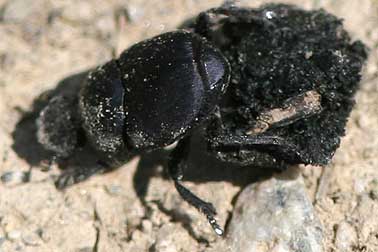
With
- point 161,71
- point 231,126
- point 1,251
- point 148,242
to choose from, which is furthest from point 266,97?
point 1,251

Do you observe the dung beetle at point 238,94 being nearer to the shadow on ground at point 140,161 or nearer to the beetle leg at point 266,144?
the beetle leg at point 266,144

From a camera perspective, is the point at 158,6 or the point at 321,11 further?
the point at 158,6

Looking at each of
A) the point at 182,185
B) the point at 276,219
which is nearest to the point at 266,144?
the point at 276,219

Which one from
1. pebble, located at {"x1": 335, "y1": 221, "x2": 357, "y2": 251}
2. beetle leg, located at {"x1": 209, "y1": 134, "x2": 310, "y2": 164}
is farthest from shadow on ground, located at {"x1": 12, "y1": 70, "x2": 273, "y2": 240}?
pebble, located at {"x1": 335, "y1": 221, "x2": 357, "y2": 251}

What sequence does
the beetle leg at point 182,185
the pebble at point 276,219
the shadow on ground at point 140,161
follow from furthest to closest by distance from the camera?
the shadow on ground at point 140,161
the beetle leg at point 182,185
the pebble at point 276,219

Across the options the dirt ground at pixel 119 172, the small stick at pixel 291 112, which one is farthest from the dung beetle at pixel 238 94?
the dirt ground at pixel 119 172

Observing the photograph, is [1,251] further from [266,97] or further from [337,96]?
[337,96]

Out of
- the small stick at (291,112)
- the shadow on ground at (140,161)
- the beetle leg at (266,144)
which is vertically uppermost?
the small stick at (291,112)
